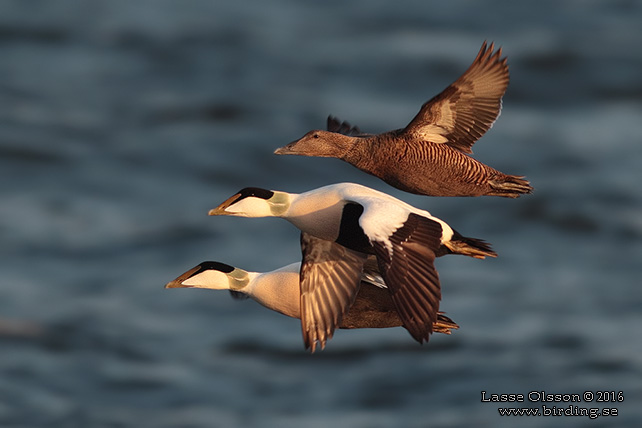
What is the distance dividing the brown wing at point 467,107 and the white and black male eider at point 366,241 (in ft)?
2.22

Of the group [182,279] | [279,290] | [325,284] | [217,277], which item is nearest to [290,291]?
[279,290]

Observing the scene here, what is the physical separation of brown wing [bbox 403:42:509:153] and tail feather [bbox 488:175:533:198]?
0.43 metres

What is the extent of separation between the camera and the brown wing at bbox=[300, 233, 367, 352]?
1045 cm

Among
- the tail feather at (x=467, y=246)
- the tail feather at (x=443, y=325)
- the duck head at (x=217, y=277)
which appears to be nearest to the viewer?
the tail feather at (x=467, y=246)

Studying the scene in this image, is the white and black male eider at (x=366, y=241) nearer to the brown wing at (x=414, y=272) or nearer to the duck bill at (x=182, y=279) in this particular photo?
the brown wing at (x=414, y=272)

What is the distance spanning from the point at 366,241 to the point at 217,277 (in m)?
1.93

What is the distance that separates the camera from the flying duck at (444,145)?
34.3ft

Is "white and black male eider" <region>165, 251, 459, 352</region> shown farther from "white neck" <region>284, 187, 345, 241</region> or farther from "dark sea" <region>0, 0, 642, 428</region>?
"dark sea" <region>0, 0, 642, 428</region>

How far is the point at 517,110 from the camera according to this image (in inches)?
2232

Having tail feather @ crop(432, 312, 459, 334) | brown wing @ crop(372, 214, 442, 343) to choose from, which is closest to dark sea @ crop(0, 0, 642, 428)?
tail feather @ crop(432, 312, 459, 334)

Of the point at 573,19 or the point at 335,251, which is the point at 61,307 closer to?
the point at 573,19

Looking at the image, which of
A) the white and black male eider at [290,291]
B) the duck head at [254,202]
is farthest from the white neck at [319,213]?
the white and black male eider at [290,291]

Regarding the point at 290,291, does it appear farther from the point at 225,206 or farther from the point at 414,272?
the point at 414,272

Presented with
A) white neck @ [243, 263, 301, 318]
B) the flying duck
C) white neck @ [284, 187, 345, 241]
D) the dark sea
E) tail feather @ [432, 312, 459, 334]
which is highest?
the dark sea
